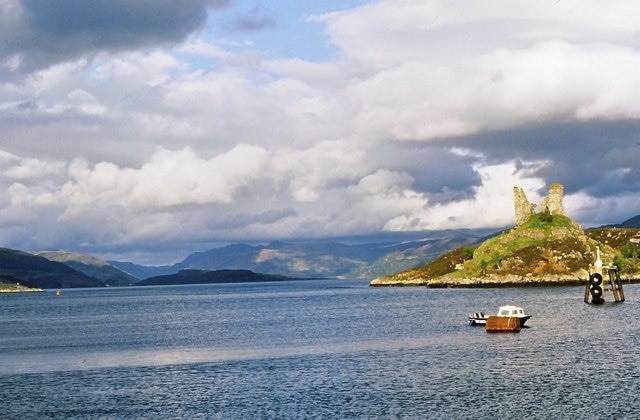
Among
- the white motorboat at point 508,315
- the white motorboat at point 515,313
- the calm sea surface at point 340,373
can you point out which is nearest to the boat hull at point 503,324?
the white motorboat at point 508,315

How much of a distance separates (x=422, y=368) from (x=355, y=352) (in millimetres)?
22489

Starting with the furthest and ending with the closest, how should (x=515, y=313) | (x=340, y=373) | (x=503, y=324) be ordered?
(x=515, y=313) → (x=503, y=324) → (x=340, y=373)

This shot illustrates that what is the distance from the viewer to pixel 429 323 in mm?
170375

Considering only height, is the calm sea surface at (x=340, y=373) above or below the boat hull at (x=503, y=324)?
below

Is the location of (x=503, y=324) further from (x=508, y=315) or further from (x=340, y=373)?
(x=340, y=373)

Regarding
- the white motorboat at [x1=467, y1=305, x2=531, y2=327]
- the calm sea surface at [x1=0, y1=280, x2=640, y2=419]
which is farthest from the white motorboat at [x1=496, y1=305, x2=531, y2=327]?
the calm sea surface at [x1=0, y1=280, x2=640, y2=419]

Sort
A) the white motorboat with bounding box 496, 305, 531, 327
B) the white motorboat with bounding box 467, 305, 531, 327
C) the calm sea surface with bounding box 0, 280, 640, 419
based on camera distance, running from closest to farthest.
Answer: the calm sea surface with bounding box 0, 280, 640, 419 → the white motorboat with bounding box 496, 305, 531, 327 → the white motorboat with bounding box 467, 305, 531, 327

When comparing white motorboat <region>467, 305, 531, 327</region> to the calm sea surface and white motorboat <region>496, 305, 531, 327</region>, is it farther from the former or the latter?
the calm sea surface

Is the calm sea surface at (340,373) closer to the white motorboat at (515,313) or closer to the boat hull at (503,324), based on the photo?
the boat hull at (503,324)

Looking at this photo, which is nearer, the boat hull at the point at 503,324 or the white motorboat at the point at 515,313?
the boat hull at the point at 503,324

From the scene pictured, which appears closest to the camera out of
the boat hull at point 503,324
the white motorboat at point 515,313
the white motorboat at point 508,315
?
the boat hull at point 503,324

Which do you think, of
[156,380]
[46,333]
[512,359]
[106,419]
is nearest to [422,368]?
[512,359]

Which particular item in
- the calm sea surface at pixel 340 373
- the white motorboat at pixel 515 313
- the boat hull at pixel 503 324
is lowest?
the calm sea surface at pixel 340 373

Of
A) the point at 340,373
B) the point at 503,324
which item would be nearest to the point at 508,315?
the point at 503,324
